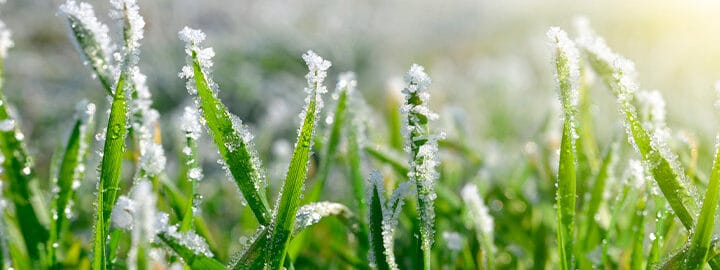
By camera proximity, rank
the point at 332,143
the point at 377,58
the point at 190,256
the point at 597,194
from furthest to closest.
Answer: the point at 377,58, the point at 332,143, the point at 597,194, the point at 190,256

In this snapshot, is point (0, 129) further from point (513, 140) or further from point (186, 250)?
point (513, 140)

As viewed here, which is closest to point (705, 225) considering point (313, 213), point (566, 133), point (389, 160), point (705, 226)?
point (705, 226)

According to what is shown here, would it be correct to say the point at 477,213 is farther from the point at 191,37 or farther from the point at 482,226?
the point at 191,37

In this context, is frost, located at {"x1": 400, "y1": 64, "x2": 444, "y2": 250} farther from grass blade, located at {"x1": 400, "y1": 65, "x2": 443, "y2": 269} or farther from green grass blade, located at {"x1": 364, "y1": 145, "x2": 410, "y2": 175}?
green grass blade, located at {"x1": 364, "y1": 145, "x2": 410, "y2": 175}

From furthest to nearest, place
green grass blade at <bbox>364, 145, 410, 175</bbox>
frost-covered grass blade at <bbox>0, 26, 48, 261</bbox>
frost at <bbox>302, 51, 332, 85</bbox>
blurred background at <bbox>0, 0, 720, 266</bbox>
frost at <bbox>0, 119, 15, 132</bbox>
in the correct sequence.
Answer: blurred background at <bbox>0, 0, 720, 266</bbox> < green grass blade at <bbox>364, 145, 410, 175</bbox> < frost-covered grass blade at <bbox>0, 26, 48, 261</bbox> < frost at <bbox>0, 119, 15, 132</bbox> < frost at <bbox>302, 51, 332, 85</bbox>

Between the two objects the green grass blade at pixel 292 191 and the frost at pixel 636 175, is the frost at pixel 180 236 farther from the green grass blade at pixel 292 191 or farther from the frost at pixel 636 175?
the frost at pixel 636 175

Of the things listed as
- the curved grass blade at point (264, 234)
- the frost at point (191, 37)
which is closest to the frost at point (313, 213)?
the curved grass blade at point (264, 234)

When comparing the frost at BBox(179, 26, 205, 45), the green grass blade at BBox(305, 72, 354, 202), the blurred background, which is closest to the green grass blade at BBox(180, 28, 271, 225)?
the frost at BBox(179, 26, 205, 45)
